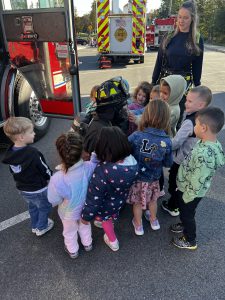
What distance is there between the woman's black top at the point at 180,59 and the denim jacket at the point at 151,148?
5.05ft

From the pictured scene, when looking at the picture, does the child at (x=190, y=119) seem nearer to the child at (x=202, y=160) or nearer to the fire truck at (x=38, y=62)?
the child at (x=202, y=160)

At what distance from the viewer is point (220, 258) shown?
2256mm

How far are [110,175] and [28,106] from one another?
269cm

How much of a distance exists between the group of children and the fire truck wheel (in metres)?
1.79

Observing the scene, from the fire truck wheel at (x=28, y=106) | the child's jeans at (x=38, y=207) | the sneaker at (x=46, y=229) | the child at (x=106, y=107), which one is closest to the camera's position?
the child at (x=106, y=107)

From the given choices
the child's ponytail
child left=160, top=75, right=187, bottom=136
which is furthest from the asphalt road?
child left=160, top=75, right=187, bottom=136

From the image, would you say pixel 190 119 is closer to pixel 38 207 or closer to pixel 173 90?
pixel 173 90

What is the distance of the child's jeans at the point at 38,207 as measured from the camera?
229cm

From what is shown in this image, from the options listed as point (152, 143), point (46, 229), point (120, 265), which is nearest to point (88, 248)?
point (120, 265)

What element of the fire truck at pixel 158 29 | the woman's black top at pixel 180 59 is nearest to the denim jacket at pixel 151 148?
the woman's black top at pixel 180 59

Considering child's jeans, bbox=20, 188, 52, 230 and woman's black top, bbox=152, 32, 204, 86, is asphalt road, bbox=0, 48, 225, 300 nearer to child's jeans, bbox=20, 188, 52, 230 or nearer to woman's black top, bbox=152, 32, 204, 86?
child's jeans, bbox=20, 188, 52, 230

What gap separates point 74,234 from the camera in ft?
7.38

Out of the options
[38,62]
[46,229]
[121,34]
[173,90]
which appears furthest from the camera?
[121,34]

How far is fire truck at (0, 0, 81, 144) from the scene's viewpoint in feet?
11.8
